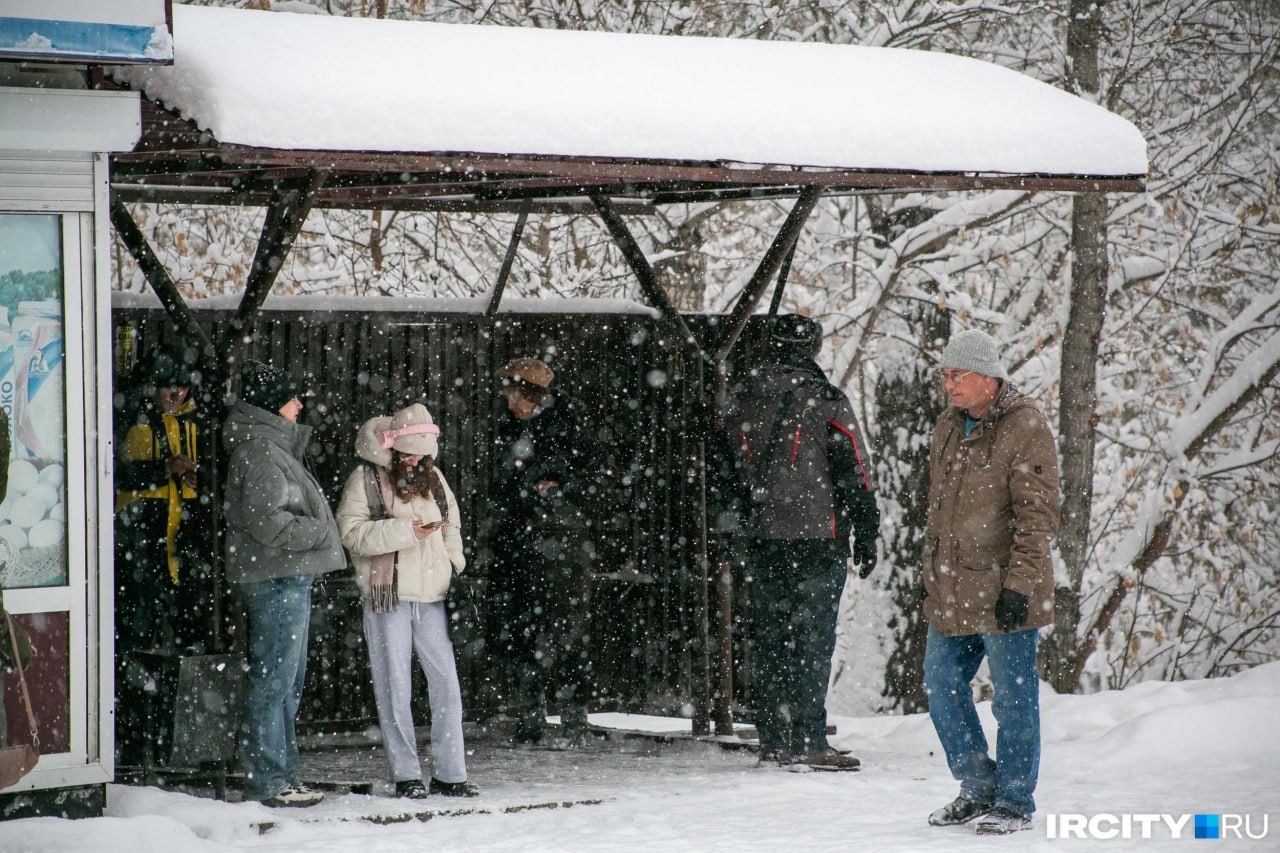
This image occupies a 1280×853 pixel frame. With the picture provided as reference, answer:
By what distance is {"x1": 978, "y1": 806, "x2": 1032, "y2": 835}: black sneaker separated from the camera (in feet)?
20.3

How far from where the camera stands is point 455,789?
7012 mm

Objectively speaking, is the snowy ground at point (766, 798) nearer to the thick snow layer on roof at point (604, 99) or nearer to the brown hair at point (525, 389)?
the brown hair at point (525, 389)

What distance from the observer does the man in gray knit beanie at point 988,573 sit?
19.7 feet

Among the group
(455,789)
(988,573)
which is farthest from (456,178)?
(988,573)

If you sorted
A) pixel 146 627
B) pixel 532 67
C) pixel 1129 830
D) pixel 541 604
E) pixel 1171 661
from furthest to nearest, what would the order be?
pixel 1171 661 < pixel 541 604 < pixel 146 627 < pixel 532 67 < pixel 1129 830

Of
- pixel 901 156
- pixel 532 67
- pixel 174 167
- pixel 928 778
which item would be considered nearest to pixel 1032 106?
pixel 901 156

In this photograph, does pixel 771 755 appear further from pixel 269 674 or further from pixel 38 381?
pixel 38 381

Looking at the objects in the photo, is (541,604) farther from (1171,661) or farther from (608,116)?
(1171,661)

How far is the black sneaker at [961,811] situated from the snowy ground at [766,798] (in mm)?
41

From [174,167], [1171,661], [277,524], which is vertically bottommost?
[1171,661]

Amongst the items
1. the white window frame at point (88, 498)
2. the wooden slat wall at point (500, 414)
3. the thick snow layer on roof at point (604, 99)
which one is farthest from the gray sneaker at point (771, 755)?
the white window frame at point (88, 498)

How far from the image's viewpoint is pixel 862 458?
763 cm

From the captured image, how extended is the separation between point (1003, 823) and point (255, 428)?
357 cm

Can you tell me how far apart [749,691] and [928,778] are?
149 centimetres
